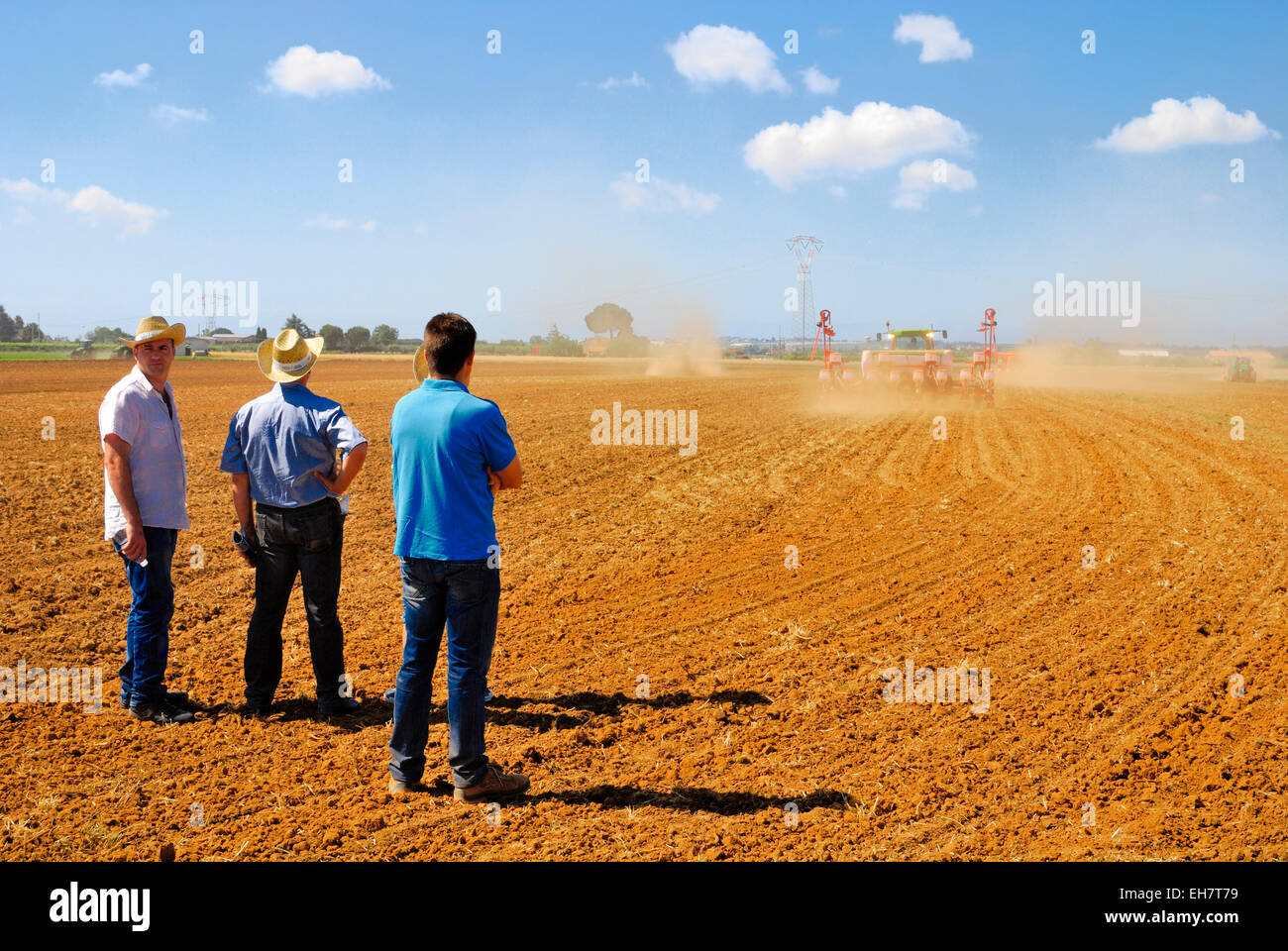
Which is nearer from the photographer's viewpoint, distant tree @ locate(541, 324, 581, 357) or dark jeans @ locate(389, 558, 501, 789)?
dark jeans @ locate(389, 558, 501, 789)

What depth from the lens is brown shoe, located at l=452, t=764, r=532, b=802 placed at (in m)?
3.90

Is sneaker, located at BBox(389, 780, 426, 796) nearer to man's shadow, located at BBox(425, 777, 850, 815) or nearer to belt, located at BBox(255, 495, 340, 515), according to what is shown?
man's shadow, located at BBox(425, 777, 850, 815)

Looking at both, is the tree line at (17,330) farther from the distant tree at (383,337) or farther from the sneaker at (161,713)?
the sneaker at (161,713)

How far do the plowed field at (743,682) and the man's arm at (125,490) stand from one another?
0.99m

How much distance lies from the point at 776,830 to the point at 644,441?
1327 cm

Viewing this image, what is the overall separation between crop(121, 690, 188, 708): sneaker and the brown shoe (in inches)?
78.1

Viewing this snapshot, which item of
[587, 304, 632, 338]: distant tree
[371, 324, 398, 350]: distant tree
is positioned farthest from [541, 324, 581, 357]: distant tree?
[587, 304, 632, 338]: distant tree

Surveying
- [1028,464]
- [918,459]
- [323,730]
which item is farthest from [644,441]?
[323,730]

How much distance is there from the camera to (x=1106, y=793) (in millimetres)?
3994

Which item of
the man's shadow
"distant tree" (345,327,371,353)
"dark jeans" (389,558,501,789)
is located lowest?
the man's shadow

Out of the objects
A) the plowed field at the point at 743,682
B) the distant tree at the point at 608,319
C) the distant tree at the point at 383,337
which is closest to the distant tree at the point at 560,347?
the distant tree at the point at 383,337

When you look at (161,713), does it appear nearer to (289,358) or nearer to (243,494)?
(243,494)

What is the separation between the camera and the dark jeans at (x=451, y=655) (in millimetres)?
3740
